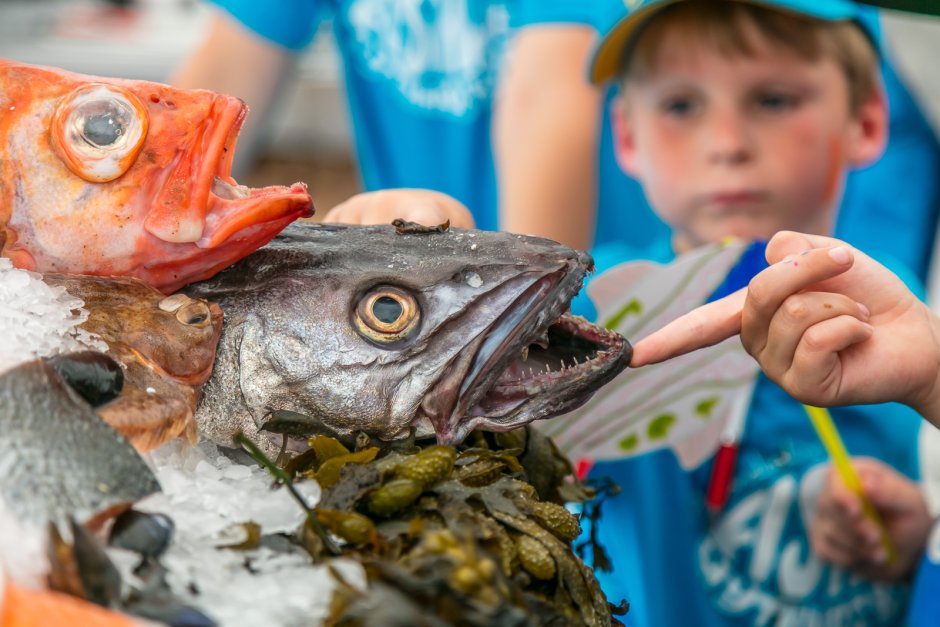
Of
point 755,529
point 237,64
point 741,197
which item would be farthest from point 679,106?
point 237,64

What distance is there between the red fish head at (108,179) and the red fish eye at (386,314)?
0.16 m

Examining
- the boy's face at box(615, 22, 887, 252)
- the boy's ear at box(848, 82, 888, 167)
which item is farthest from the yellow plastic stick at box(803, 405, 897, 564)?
the boy's ear at box(848, 82, 888, 167)

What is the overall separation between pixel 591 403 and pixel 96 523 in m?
0.90

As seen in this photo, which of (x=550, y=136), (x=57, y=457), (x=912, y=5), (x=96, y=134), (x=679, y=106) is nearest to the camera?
(x=57, y=457)

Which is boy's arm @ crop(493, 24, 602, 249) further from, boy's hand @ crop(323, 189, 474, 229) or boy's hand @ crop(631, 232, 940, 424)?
boy's hand @ crop(631, 232, 940, 424)

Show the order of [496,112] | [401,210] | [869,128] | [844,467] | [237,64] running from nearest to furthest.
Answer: [401,210] → [844,467] → [869,128] → [496,112] → [237,64]

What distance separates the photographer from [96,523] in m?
0.89

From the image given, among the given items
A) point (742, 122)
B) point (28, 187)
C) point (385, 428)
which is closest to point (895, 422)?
point (742, 122)

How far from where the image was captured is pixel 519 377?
→ 127 cm

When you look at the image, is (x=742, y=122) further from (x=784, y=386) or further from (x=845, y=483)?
(x=784, y=386)

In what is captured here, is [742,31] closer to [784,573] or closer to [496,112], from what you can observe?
[496,112]

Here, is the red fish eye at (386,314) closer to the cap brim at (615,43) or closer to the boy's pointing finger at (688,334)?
the boy's pointing finger at (688,334)

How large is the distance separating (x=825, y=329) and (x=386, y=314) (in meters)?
0.57

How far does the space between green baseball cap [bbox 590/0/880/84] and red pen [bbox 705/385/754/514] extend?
940mm
